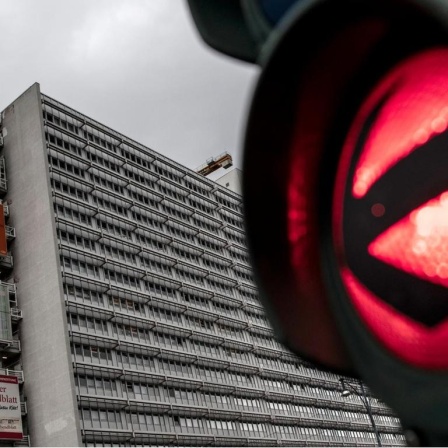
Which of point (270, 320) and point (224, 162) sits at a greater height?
point (224, 162)

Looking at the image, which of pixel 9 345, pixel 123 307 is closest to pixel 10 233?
pixel 9 345

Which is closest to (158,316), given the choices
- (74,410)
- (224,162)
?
(74,410)

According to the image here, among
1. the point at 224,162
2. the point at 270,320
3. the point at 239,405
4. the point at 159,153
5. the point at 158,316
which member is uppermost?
the point at 224,162

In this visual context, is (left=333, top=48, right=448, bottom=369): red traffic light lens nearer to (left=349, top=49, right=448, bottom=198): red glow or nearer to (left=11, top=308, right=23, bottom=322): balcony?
(left=349, top=49, right=448, bottom=198): red glow

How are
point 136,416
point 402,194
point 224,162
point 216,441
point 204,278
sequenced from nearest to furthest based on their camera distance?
point 402,194, point 136,416, point 216,441, point 204,278, point 224,162

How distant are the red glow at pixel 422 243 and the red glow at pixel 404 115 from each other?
0.17 meters

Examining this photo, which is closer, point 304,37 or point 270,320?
point 304,37

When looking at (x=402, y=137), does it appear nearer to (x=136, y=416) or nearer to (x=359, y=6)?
(x=359, y=6)

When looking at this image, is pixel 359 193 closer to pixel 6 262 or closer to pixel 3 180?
pixel 6 262

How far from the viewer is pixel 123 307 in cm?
6316

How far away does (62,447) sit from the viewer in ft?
167

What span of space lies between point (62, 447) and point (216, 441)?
17.7 metres

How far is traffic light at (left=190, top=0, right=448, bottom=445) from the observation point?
173cm

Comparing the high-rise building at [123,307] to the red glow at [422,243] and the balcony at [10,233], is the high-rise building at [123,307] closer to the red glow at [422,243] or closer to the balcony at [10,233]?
the balcony at [10,233]
